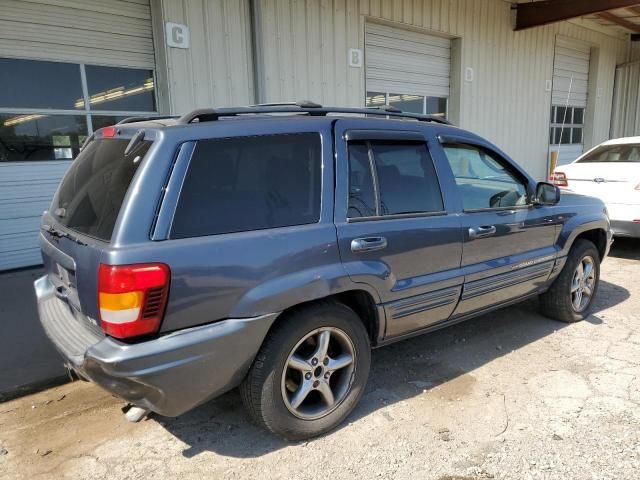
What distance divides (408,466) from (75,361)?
5.90 feet

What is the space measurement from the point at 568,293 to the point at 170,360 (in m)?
3.69

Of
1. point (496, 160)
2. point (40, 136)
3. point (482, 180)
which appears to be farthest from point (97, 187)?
point (40, 136)

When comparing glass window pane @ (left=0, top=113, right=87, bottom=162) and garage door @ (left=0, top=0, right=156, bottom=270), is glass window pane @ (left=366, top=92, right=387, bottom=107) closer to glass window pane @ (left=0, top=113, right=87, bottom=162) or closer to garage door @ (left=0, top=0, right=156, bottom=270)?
garage door @ (left=0, top=0, right=156, bottom=270)

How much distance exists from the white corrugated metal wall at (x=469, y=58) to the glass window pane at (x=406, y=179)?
15.4 feet

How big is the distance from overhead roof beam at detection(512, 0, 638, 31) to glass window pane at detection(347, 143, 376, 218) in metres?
10.3

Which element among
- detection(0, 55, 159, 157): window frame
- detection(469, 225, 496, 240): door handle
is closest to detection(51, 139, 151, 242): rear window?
detection(469, 225, 496, 240): door handle

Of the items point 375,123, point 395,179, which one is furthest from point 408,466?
point 375,123

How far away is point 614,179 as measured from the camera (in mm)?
6742

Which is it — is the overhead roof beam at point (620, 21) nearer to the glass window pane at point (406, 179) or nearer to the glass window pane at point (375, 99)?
the glass window pane at point (375, 99)

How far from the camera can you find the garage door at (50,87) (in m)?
5.65

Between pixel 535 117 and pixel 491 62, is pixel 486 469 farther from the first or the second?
pixel 535 117

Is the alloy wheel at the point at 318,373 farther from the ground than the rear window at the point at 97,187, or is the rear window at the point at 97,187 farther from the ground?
the rear window at the point at 97,187

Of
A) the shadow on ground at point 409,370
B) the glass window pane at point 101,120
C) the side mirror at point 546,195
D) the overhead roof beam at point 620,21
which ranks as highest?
the overhead roof beam at point 620,21

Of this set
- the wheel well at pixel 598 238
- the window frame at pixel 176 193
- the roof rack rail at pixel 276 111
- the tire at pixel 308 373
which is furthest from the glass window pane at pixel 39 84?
the wheel well at pixel 598 238
